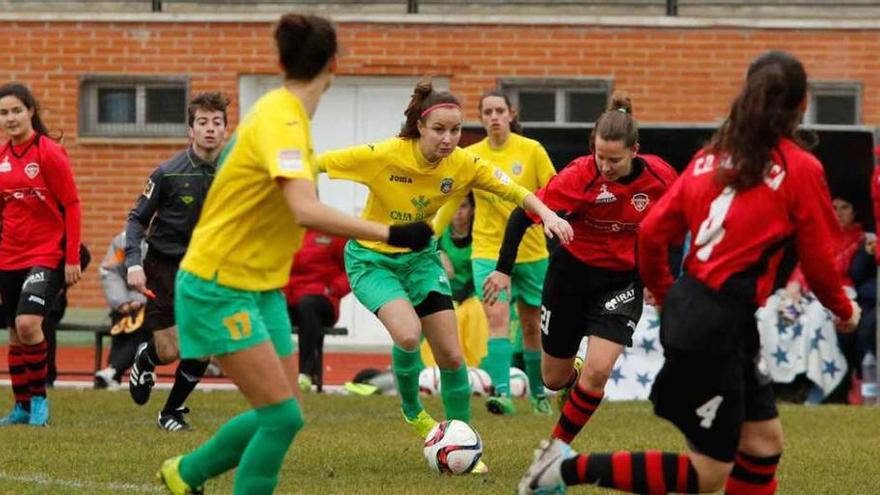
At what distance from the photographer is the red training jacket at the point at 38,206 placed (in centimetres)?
1105

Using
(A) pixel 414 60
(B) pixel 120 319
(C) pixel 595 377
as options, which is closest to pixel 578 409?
(C) pixel 595 377

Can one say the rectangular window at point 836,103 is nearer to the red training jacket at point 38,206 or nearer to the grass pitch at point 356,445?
the grass pitch at point 356,445

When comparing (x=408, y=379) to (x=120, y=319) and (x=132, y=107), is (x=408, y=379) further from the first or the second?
(x=132, y=107)

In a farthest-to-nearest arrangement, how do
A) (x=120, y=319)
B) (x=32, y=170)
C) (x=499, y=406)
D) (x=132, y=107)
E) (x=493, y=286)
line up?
(x=132, y=107) → (x=120, y=319) → (x=499, y=406) → (x=32, y=170) → (x=493, y=286)

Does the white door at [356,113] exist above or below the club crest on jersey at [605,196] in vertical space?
below

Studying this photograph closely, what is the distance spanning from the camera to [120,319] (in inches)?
606

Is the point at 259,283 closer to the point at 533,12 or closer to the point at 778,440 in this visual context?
the point at 778,440

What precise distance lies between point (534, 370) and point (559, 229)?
4.93m

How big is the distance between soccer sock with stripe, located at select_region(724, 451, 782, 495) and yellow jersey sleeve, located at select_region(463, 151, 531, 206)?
278 cm

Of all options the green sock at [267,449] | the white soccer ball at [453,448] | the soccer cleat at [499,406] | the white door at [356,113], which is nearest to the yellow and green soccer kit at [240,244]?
the green sock at [267,449]

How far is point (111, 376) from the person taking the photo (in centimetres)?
1524

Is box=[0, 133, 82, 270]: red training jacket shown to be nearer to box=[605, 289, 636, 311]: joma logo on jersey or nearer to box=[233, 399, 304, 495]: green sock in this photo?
box=[605, 289, 636, 311]: joma logo on jersey

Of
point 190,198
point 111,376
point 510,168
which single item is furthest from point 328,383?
point 190,198

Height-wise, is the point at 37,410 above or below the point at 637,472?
Result: below
